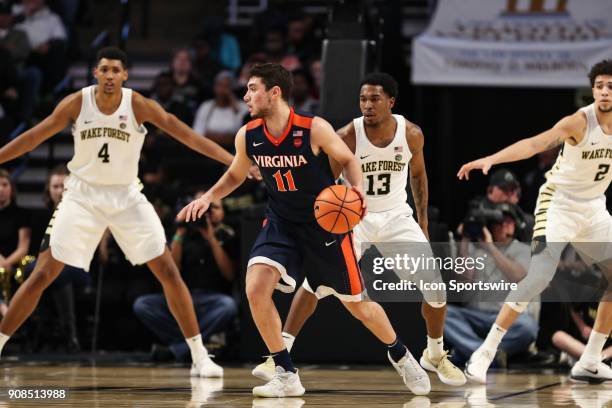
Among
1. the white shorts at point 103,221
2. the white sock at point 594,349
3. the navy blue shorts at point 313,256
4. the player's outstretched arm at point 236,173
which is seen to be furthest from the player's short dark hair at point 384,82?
the white sock at point 594,349

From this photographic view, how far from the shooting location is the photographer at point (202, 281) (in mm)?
10086

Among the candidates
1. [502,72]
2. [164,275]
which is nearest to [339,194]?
[164,275]

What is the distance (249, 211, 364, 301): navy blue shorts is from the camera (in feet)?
22.8

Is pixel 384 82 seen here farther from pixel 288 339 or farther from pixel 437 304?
pixel 288 339

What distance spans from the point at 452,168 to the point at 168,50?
383 centimetres

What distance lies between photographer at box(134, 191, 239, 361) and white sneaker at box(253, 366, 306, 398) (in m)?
3.08

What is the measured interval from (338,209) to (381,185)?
1480 millimetres

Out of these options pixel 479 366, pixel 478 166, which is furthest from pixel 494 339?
pixel 478 166

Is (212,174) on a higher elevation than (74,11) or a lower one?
lower

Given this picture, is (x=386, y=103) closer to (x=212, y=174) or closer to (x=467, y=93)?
(x=212, y=174)

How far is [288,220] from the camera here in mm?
7078

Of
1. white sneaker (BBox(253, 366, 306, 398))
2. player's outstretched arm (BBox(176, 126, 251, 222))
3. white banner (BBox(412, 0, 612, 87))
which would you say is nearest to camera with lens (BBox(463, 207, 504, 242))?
player's outstretched arm (BBox(176, 126, 251, 222))

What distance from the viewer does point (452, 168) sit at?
13828mm

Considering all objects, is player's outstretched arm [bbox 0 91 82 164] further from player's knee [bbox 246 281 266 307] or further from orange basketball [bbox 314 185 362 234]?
orange basketball [bbox 314 185 362 234]
